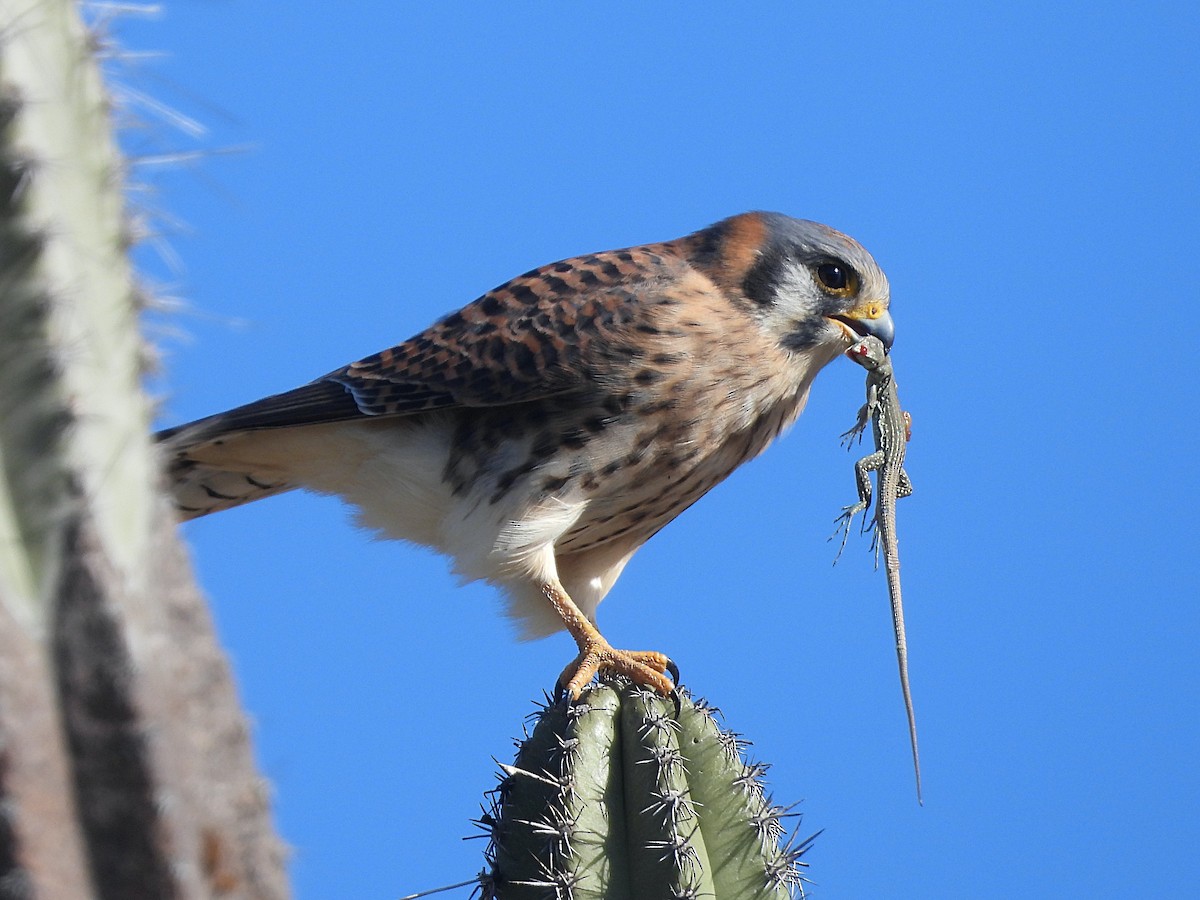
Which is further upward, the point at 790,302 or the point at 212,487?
the point at 212,487

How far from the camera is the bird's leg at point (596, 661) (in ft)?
9.89

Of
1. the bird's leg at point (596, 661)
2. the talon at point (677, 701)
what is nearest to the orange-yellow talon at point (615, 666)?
the bird's leg at point (596, 661)

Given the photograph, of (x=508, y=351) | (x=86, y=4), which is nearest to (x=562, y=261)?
(x=508, y=351)

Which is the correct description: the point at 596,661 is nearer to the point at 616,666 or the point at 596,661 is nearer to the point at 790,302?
the point at 616,666

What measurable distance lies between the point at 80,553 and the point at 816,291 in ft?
9.08

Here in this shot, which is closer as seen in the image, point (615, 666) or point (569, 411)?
point (615, 666)

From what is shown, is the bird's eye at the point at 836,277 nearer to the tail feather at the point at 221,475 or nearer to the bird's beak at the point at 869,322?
the bird's beak at the point at 869,322

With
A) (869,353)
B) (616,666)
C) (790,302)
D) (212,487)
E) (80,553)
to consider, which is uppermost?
(212,487)

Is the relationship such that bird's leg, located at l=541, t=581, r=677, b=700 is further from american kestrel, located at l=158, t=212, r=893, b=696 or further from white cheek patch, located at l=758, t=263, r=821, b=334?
white cheek patch, located at l=758, t=263, r=821, b=334

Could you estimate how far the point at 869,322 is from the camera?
369 centimetres

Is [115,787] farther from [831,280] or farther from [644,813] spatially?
[831,280]

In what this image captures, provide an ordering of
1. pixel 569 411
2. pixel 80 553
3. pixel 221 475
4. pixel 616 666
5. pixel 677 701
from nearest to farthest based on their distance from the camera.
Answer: pixel 80 553, pixel 677 701, pixel 616 666, pixel 569 411, pixel 221 475

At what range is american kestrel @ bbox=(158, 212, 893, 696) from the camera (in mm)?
3506

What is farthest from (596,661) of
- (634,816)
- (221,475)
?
(221,475)
